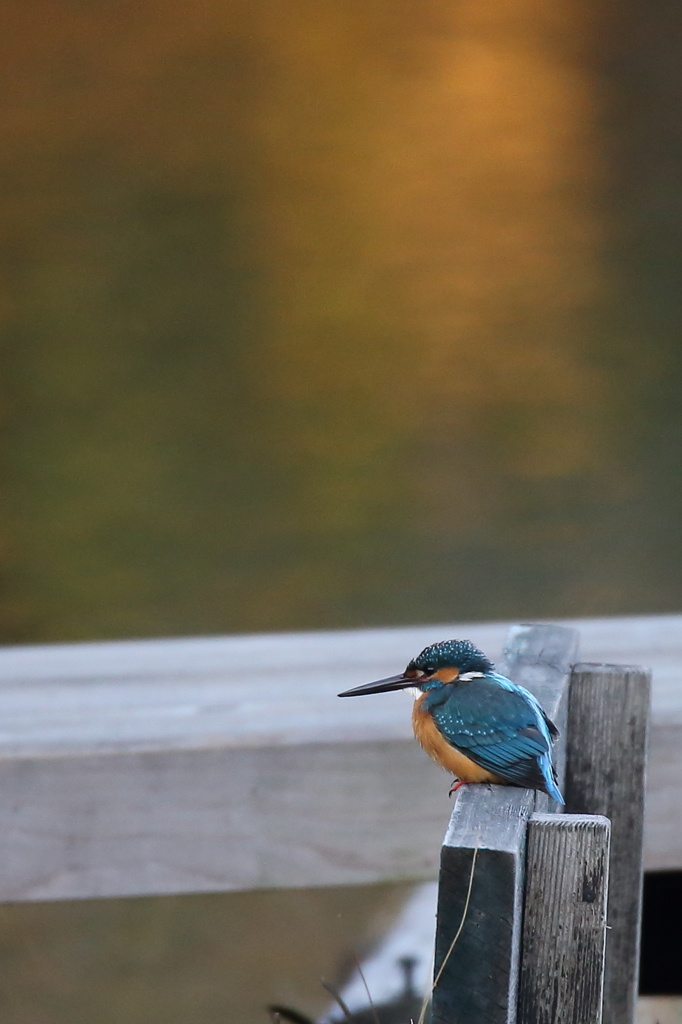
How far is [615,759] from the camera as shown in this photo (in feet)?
2.66

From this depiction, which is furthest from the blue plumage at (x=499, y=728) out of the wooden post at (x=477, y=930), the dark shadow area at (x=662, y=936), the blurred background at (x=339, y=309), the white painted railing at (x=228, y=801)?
the blurred background at (x=339, y=309)

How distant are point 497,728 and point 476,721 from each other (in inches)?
0.8

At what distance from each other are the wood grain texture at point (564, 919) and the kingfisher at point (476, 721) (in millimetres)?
76

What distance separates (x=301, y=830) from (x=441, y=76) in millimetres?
2062

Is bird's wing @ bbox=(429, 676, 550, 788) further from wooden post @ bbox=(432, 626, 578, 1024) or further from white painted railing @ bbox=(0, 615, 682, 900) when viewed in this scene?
white painted railing @ bbox=(0, 615, 682, 900)

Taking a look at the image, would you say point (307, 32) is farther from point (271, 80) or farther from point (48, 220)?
point (48, 220)

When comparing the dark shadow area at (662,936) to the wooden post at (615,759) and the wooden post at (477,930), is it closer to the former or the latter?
the wooden post at (615,759)

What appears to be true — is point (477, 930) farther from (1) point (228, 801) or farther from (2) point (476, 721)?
(1) point (228, 801)

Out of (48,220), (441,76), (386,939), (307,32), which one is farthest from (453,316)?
(386,939)

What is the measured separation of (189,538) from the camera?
2471 millimetres

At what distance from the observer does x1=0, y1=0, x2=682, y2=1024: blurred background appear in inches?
97.4

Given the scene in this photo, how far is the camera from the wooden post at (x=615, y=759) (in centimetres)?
79

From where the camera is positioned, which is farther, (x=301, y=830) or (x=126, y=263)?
(x=126, y=263)

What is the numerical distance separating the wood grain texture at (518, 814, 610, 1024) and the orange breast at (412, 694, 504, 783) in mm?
92
